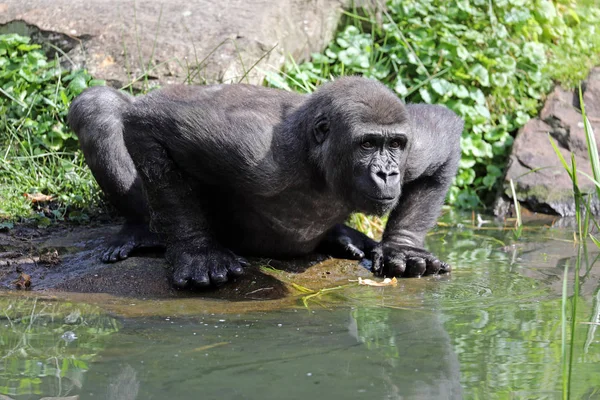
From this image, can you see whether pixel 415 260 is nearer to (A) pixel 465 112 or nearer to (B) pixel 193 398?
(B) pixel 193 398

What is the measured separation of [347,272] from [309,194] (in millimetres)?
732

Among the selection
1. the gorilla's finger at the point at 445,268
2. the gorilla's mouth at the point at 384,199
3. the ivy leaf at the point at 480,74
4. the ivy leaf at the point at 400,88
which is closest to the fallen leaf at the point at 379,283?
the gorilla's finger at the point at 445,268

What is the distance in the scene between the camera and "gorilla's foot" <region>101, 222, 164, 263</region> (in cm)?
645

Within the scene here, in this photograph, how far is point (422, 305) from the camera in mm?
5422

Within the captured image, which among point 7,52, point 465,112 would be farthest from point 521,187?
point 7,52

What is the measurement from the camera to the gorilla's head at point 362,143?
5625 millimetres

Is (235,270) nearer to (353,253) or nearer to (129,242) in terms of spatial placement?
(129,242)

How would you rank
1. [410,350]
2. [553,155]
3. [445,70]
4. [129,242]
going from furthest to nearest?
[445,70], [553,155], [129,242], [410,350]

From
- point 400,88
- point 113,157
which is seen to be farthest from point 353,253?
point 400,88

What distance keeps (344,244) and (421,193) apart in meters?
0.75

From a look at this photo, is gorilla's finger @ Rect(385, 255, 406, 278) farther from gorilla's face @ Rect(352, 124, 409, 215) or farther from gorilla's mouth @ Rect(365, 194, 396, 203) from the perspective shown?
gorilla's mouth @ Rect(365, 194, 396, 203)

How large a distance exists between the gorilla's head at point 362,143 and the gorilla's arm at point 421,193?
562 millimetres

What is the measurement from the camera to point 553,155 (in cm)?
977

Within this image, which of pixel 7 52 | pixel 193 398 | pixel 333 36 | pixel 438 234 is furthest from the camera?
pixel 333 36
